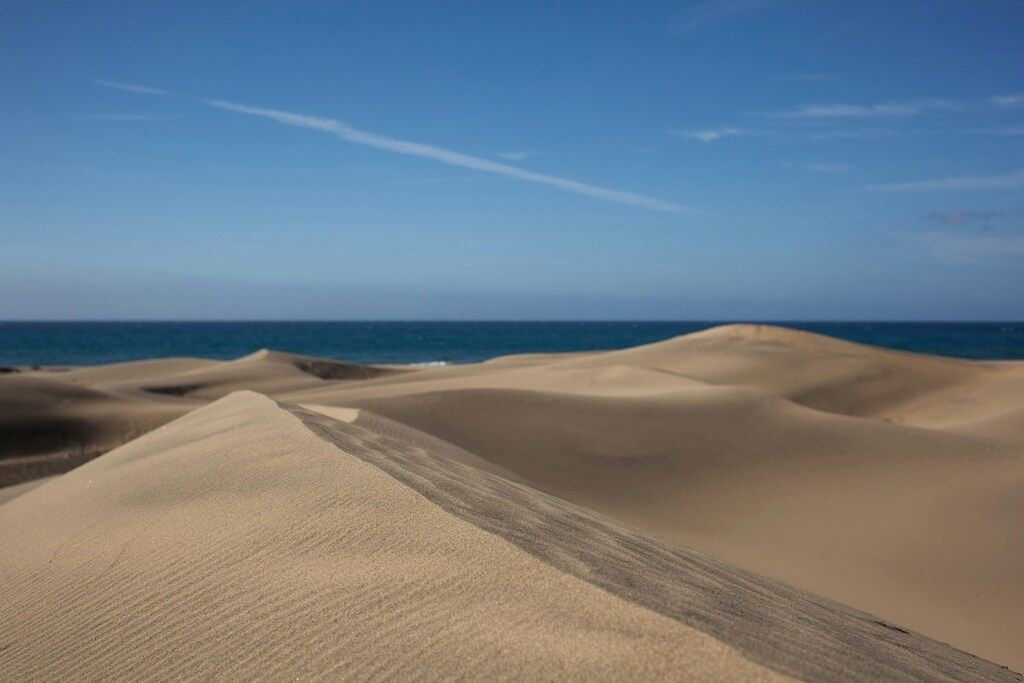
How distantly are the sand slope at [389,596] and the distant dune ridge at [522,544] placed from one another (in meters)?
0.01

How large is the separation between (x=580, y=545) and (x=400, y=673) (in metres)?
1.09

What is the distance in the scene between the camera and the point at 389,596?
2.42 meters

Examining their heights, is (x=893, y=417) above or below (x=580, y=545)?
below

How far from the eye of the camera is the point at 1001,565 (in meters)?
6.47

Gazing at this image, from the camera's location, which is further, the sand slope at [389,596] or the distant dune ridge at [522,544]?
the distant dune ridge at [522,544]

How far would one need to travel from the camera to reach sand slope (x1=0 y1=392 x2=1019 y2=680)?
2.07m

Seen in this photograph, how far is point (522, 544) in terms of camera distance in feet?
8.95

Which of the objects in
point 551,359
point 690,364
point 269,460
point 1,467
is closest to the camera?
point 269,460

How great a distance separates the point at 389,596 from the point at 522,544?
0.50 m

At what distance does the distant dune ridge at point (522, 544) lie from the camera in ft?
7.23

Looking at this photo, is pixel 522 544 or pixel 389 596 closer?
pixel 389 596

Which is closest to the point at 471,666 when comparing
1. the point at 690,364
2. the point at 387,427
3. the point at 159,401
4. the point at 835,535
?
the point at 387,427

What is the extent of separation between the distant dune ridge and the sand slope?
11mm

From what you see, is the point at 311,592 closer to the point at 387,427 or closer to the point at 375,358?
the point at 387,427
